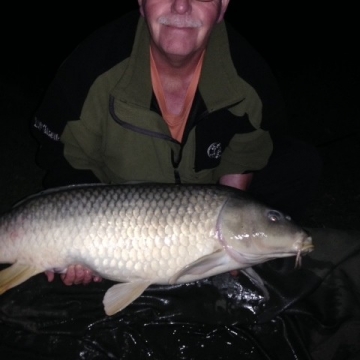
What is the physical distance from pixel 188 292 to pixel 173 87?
0.79 m

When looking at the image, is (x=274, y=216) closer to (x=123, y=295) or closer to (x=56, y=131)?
(x=123, y=295)

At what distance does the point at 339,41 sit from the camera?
21.6ft

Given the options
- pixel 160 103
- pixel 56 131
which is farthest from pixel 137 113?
pixel 56 131

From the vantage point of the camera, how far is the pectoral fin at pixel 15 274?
Answer: 1699 millimetres

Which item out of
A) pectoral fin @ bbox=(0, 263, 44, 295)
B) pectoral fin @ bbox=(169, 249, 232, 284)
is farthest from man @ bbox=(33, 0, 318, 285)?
pectoral fin @ bbox=(169, 249, 232, 284)

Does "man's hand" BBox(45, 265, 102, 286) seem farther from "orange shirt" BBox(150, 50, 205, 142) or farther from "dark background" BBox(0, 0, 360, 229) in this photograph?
"dark background" BBox(0, 0, 360, 229)

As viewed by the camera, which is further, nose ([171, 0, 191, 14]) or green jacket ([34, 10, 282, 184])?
green jacket ([34, 10, 282, 184])

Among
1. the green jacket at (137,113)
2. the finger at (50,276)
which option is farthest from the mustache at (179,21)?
the finger at (50,276)

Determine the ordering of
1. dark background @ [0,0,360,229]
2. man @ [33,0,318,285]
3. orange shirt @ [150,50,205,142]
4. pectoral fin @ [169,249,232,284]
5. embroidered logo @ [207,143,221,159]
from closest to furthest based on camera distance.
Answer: pectoral fin @ [169,249,232,284] → man @ [33,0,318,285] → orange shirt @ [150,50,205,142] → embroidered logo @ [207,143,221,159] → dark background @ [0,0,360,229]

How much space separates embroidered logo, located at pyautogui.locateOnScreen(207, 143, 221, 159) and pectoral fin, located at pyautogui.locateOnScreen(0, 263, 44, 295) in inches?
31.6

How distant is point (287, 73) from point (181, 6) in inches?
140

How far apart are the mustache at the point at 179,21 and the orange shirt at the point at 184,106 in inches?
8.1

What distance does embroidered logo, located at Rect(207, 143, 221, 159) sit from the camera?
80.0 inches

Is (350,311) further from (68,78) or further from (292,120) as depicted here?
(292,120)
